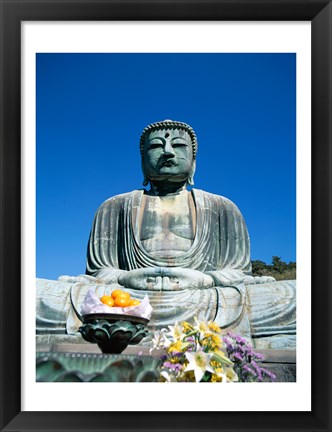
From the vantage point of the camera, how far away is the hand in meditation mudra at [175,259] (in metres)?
7.80

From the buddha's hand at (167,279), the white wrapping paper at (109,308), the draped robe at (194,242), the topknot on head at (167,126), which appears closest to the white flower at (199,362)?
the white wrapping paper at (109,308)

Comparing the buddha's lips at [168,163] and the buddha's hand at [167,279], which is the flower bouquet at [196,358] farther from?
the buddha's lips at [168,163]

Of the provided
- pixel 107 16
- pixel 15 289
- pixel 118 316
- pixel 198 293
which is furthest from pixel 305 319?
pixel 198 293

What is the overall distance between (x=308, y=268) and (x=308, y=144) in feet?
2.61

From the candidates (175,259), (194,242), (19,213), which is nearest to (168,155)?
(194,242)

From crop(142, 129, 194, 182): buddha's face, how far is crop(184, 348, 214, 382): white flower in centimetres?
548

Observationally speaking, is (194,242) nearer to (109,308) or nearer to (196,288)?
(196,288)

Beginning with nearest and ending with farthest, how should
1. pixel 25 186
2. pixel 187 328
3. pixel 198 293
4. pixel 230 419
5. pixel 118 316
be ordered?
pixel 230 419
pixel 25 186
pixel 187 328
pixel 118 316
pixel 198 293

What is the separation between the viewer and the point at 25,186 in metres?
4.37

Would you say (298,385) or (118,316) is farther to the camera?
(118,316)

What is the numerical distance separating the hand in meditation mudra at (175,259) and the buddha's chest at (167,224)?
0.5 inches

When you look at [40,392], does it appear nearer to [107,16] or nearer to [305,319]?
[305,319]

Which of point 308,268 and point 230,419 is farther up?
point 308,268

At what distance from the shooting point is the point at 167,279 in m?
8.07
